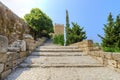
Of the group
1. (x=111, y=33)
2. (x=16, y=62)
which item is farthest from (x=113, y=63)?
(x=111, y=33)

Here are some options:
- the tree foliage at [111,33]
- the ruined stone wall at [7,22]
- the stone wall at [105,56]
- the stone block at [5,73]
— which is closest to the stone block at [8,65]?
the stone block at [5,73]

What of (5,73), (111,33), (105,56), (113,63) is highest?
(111,33)

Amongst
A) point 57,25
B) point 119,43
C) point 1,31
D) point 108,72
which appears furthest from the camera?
point 57,25

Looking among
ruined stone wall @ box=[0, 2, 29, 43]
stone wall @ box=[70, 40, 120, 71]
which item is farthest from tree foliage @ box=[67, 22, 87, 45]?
stone wall @ box=[70, 40, 120, 71]

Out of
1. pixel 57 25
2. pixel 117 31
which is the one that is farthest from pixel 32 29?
pixel 117 31

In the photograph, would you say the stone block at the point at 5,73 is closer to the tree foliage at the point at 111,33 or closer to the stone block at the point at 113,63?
the stone block at the point at 113,63

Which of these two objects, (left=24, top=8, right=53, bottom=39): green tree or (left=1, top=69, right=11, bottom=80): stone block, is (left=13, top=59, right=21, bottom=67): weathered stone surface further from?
(left=24, top=8, right=53, bottom=39): green tree

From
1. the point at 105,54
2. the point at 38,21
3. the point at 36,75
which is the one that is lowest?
the point at 36,75

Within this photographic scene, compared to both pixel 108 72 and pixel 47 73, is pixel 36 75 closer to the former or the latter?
pixel 47 73

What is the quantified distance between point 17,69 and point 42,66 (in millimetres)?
672

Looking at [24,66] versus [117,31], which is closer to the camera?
[24,66]

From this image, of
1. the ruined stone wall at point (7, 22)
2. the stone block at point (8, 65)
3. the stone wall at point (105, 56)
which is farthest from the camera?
the ruined stone wall at point (7, 22)

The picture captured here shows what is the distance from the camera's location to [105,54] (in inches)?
207

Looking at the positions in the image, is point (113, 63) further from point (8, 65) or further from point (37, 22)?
point (37, 22)
